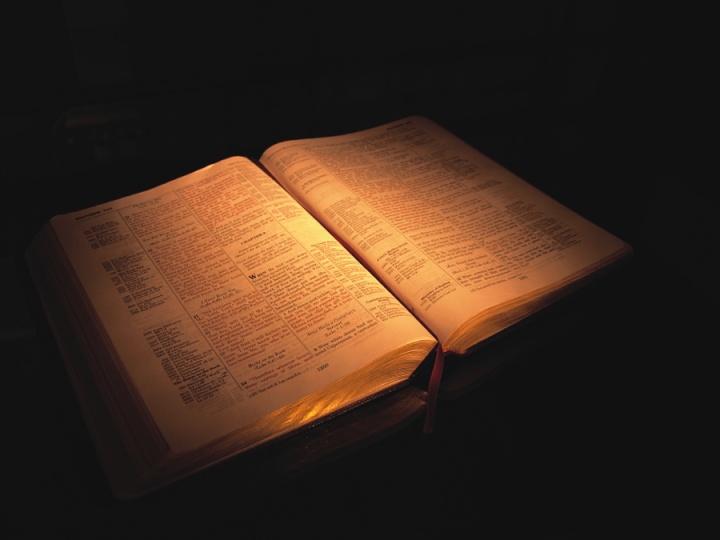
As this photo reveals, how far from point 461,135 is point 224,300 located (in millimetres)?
566

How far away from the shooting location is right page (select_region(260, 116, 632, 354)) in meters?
0.61

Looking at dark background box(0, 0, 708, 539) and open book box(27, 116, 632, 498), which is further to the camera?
dark background box(0, 0, 708, 539)

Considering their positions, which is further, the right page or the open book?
the right page

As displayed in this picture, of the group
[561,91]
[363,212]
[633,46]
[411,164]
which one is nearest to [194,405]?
[363,212]

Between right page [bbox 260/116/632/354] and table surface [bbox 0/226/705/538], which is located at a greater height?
right page [bbox 260/116/632/354]

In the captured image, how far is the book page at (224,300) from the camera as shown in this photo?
0.52 meters

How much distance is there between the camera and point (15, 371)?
1024mm

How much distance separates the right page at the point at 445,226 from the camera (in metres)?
0.61

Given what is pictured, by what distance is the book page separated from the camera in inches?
20.5

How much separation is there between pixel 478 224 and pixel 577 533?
1.19ft

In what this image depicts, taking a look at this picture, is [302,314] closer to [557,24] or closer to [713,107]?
[557,24]

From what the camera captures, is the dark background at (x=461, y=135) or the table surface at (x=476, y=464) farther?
the dark background at (x=461, y=135)

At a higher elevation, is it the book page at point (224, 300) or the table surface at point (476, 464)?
the book page at point (224, 300)

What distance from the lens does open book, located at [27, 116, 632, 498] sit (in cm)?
51
